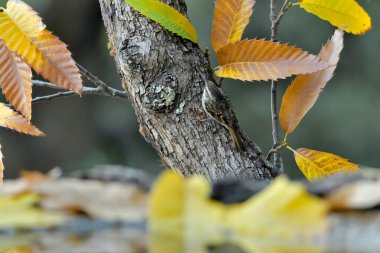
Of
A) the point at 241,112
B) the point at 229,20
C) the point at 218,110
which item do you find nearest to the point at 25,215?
the point at 218,110

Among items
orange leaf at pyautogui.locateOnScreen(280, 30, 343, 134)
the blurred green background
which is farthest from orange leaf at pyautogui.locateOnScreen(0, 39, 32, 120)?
the blurred green background

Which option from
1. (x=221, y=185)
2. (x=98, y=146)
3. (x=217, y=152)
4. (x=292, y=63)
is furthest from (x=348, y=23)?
(x=98, y=146)

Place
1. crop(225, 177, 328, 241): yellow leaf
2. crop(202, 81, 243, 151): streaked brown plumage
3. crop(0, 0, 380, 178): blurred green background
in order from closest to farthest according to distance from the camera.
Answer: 1. crop(225, 177, 328, 241): yellow leaf
2. crop(202, 81, 243, 151): streaked brown plumage
3. crop(0, 0, 380, 178): blurred green background

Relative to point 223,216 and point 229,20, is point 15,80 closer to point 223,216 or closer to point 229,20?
point 229,20

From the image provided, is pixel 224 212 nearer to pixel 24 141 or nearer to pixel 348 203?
pixel 348 203

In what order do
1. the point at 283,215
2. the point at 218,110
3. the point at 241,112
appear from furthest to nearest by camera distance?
the point at 241,112, the point at 218,110, the point at 283,215

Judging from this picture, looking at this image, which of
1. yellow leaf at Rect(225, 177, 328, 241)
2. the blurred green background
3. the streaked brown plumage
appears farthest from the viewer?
the blurred green background

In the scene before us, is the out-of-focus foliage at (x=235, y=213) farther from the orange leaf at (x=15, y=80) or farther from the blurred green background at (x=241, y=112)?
the blurred green background at (x=241, y=112)

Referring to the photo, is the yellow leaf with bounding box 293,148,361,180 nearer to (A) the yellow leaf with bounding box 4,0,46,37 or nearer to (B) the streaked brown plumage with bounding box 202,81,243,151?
(B) the streaked brown plumage with bounding box 202,81,243,151
